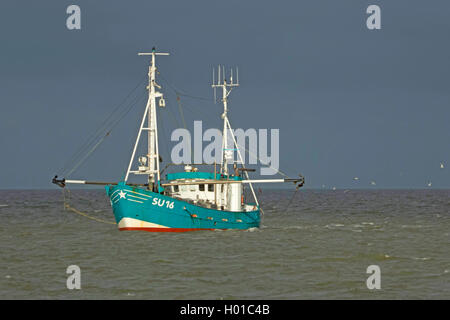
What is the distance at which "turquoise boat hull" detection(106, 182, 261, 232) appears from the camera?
45.8 m

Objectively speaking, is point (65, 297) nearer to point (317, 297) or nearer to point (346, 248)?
point (317, 297)

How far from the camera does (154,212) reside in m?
46.6

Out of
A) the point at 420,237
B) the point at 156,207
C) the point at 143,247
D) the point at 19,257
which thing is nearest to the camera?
the point at 19,257

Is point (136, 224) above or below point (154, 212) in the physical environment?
below

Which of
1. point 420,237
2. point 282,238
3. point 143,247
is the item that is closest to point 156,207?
point 143,247

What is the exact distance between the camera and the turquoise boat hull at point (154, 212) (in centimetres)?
4575

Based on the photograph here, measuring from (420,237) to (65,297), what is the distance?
34.1 metres

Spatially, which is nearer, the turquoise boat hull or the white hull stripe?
the turquoise boat hull

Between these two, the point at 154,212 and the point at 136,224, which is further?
the point at 136,224

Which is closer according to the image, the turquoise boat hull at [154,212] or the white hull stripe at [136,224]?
the turquoise boat hull at [154,212]

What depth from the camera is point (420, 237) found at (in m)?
50.1
